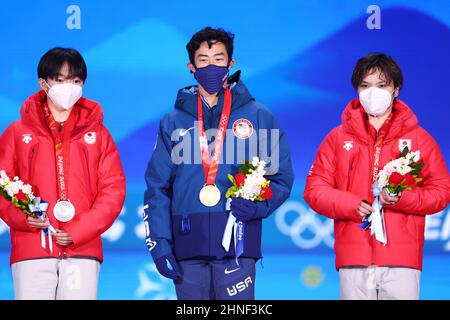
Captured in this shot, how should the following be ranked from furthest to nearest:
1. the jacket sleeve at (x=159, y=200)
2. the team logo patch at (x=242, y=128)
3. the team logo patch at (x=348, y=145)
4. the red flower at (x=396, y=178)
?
the team logo patch at (x=348, y=145)
the team logo patch at (x=242, y=128)
the jacket sleeve at (x=159, y=200)
the red flower at (x=396, y=178)

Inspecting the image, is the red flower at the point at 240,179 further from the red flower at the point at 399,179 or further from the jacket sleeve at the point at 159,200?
the red flower at the point at 399,179

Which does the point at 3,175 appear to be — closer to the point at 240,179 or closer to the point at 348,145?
the point at 240,179

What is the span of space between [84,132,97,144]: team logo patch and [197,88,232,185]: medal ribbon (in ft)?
2.06

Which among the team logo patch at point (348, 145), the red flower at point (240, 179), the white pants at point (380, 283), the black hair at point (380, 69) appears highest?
the black hair at point (380, 69)

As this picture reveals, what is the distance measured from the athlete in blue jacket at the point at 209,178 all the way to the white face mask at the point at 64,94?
0.55 metres

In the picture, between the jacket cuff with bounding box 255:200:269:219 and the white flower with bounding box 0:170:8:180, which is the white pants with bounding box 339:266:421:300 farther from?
the white flower with bounding box 0:170:8:180

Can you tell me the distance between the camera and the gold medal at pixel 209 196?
18.8 ft

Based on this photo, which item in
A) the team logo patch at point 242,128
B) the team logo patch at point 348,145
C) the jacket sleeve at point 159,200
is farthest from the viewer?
the team logo patch at point 348,145

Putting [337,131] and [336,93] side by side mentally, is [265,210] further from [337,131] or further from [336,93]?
[336,93]

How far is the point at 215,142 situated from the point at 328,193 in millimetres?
724

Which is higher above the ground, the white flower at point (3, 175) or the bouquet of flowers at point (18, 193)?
the white flower at point (3, 175)

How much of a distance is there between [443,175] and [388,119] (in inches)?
18.3

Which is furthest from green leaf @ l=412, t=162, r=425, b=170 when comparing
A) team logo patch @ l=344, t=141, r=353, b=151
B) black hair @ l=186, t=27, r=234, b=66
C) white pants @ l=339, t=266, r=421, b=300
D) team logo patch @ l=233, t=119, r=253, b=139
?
black hair @ l=186, t=27, r=234, b=66

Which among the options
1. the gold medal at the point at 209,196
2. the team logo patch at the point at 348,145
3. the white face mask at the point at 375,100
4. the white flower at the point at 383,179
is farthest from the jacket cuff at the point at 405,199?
the gold medal at the point at 209,196
